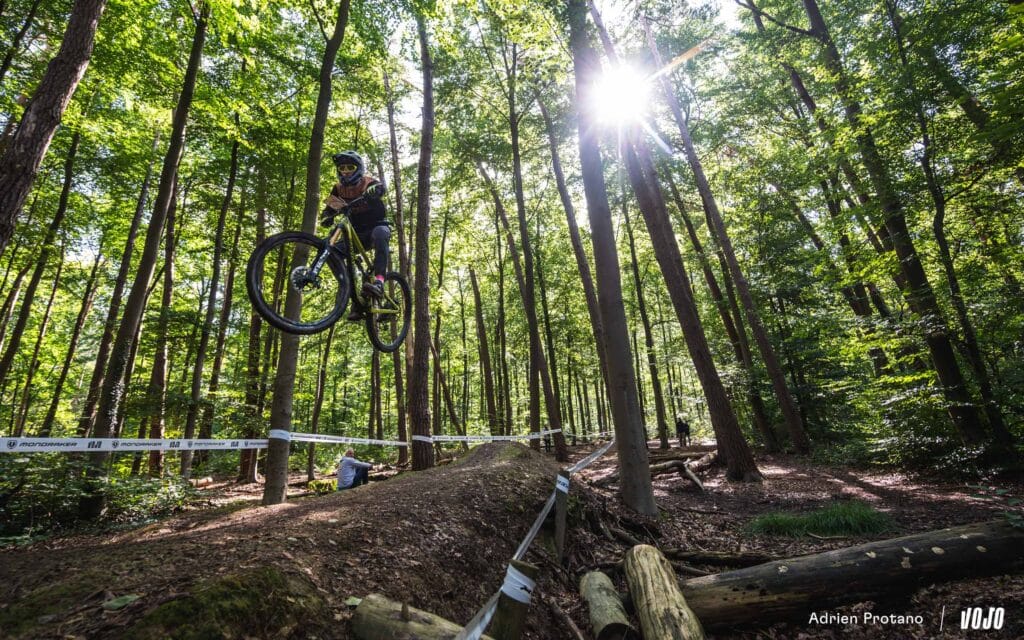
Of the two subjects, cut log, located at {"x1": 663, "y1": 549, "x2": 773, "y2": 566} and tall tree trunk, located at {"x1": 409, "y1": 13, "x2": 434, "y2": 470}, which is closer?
cut log, located at {"x1": 663, "y1": 549, "x2": 773, "y2": 566}

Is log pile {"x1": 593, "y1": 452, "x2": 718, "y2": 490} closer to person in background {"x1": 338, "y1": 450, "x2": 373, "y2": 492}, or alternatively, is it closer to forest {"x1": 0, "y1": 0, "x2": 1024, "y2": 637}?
forest {"x1": 0, "y1": 0, "x2": 1024, "y2": 637}

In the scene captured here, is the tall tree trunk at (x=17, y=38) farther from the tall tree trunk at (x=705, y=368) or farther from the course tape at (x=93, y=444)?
the tall tree trunk at (x=705, y=368)

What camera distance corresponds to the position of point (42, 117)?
471cm

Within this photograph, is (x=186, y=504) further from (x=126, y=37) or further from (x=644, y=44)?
(x=644, y=44)

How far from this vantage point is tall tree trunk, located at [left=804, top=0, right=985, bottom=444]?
27.1 feet

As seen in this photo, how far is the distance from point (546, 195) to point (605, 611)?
1843cm

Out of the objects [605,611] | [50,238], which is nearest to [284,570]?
[605,611]

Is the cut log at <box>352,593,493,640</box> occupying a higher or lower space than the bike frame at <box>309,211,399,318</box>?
lower

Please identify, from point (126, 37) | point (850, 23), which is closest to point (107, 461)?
point (126, 37)

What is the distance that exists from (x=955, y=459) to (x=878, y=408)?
1.54 metres

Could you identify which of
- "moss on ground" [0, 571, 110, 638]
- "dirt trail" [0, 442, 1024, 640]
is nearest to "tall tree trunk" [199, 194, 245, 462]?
"dirt trail" [0, 442, 1024, 640]

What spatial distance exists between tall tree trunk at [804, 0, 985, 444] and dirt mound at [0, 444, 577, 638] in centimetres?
844

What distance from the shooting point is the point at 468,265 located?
2214 cm

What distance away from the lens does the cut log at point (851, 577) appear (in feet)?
12.9
